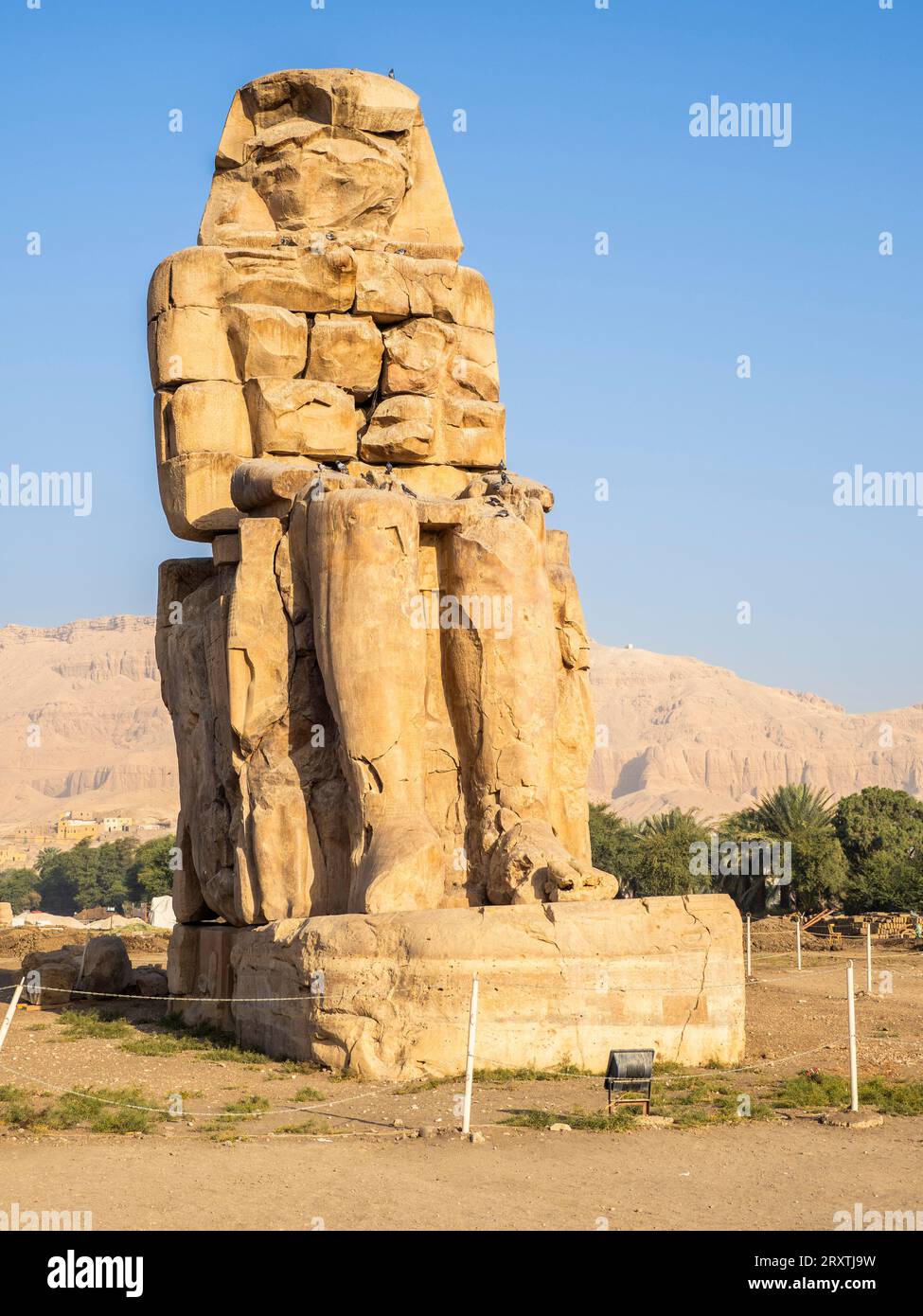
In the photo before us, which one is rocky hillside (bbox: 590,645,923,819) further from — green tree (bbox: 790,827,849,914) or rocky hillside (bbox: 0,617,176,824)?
green tree (bbox: 790,827,849,914)

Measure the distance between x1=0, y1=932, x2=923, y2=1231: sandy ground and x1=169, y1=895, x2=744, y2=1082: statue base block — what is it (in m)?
0.23

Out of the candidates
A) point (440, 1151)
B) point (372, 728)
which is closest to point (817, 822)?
point (372, 728)

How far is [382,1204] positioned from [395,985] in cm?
251

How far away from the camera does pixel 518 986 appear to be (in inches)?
319

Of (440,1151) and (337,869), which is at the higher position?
(337,869)

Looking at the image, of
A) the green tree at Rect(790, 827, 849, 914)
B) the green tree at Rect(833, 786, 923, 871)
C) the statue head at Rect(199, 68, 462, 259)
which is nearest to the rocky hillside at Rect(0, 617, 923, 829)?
the green tree at Rect(833, 786, 923, 871)

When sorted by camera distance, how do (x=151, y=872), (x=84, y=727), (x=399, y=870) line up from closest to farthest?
(x=399, y=870) < (x=151, y=872) < (x=84, y=727)

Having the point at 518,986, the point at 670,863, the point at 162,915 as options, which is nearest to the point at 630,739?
the point at 162,915

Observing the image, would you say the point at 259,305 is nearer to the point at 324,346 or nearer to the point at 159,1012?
the point at 324,346

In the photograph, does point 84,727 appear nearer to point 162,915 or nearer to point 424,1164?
point 162,915

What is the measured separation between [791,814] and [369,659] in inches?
877

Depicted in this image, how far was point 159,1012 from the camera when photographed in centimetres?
1162

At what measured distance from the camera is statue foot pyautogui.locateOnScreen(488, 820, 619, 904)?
28.7 feet

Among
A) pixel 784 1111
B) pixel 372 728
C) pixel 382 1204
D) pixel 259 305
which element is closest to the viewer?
pixel 382 1204
